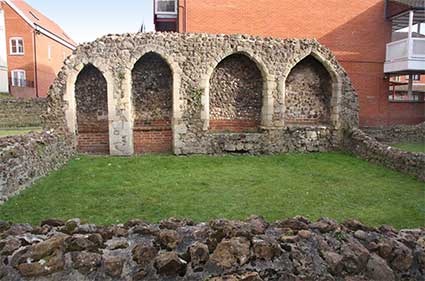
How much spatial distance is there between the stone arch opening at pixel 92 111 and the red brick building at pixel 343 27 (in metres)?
5.73

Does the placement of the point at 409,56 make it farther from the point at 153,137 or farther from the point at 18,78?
the point at 18,78

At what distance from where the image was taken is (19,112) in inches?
791

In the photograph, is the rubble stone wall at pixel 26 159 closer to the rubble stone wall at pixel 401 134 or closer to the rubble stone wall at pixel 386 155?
the rubble stone wall at pixel 386 155

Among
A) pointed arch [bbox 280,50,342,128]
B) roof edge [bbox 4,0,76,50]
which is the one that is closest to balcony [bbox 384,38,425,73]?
pointed arch [bbox 280,50,342,128]

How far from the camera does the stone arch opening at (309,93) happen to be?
42.1ft

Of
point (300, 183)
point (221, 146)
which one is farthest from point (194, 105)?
point (300, 183)

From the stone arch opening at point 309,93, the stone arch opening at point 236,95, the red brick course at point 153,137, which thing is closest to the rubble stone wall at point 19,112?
the red brick course at point 153,137

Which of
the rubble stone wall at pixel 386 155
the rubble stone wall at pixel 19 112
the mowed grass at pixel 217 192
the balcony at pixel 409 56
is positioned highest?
the balcony at pixel 409 56

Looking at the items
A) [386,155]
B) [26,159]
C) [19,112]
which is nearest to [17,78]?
[19,112]

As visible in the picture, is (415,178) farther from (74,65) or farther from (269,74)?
(74,65)

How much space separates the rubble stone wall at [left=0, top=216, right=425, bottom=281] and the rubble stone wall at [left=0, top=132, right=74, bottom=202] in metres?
3.76

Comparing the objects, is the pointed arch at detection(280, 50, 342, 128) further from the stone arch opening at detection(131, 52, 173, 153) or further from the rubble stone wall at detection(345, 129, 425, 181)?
the stone arch opening at detection(131, 52, 173, 153)

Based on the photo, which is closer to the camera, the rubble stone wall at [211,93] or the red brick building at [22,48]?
the rubble stone wall at [211,93]

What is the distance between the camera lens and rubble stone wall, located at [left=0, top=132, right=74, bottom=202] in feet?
21.5
